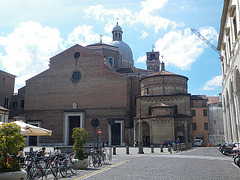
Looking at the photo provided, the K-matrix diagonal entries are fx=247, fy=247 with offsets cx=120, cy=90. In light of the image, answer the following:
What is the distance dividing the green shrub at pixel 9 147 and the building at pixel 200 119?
49.6 m

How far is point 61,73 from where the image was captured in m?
45.5

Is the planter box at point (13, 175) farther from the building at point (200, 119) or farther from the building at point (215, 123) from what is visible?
the building at point (200, 119)

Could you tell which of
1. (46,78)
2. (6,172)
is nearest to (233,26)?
(6,172)

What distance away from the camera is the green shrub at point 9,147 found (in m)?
7.23

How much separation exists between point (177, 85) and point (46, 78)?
2391 cm

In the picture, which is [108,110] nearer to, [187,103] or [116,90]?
[116,90]

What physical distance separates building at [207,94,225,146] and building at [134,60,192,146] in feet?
40.9

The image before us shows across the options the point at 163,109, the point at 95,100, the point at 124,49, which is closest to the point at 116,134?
the point at 95,100

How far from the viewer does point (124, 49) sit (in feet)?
230

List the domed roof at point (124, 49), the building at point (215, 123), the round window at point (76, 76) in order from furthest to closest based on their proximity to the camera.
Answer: the domed roof at point (124, 49), the building at point (215, 123), the round window at point (76, 76)

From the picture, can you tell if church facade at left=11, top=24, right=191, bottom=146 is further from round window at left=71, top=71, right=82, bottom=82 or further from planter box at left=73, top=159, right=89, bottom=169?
planter box at left=73, top=159, right=89, bottom=169

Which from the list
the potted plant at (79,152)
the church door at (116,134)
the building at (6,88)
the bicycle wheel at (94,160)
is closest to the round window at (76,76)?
the church door at (116,134)

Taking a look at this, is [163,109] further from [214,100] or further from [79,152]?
[79,152]

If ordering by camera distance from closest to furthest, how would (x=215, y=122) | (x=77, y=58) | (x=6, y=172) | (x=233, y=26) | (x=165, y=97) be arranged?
(x=6, y=172)
(x=233, y=26)
(x=165, y=97)
(x=77, y=58)
(x=215, y=122)
